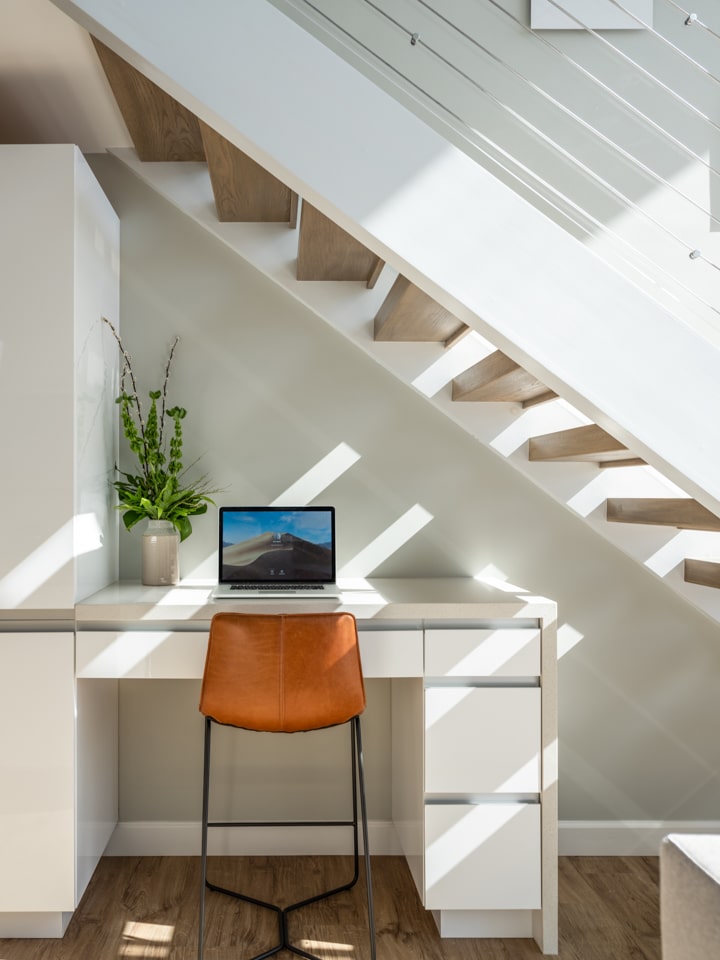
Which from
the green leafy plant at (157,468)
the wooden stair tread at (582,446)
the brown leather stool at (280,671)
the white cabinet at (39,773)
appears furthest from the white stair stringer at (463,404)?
the white cabinet at (39,773)

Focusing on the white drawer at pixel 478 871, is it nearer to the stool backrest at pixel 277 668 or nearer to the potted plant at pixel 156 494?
the stool backrest at pixel 277 668

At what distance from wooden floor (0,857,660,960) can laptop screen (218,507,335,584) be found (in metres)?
1.02

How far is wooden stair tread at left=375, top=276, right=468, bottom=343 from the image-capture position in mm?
2154

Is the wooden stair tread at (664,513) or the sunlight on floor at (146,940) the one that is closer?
the wooden stair tread at (664,513)

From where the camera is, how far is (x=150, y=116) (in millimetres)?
2445

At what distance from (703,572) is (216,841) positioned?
1967mm

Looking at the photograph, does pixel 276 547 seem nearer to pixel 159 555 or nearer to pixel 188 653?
pixel 159 555

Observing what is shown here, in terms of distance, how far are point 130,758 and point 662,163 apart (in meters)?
2.99

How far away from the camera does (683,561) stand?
2.83m

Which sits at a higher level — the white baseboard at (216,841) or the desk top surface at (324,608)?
the desk top surface at (324,608)

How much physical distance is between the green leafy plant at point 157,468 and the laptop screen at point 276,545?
147mm

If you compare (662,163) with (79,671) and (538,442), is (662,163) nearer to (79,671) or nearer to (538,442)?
(538,442)

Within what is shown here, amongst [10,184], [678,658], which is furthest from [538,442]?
[10,184]

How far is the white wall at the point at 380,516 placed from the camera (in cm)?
295
